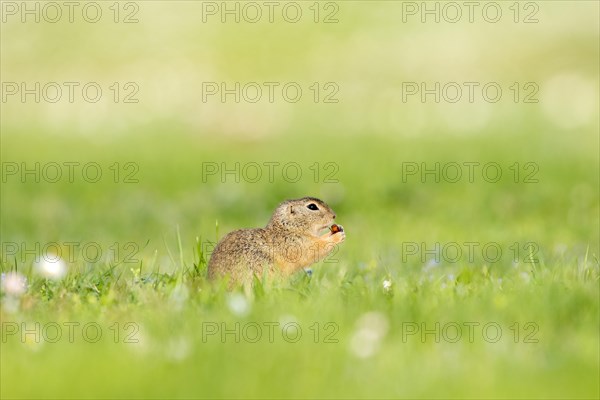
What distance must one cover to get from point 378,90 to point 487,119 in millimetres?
7262

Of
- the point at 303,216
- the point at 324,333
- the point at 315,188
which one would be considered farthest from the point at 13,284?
the point at 315,188

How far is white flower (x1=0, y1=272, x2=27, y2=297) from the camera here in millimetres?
6086

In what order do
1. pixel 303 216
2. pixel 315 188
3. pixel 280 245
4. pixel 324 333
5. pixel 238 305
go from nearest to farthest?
pixel 324 333 → pixel 238 305 → pixel 280 245 → pixel 303 216 → pixel 315 188

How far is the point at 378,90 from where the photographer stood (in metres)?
30.1

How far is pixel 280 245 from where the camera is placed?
7.34 meters

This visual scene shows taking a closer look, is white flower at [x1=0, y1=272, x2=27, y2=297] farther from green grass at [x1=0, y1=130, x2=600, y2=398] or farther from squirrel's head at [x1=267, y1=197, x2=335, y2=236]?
squirrel's head at [x1=267, y1=197, x2=335, y2=236]

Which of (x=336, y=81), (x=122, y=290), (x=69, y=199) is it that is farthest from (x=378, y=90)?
(x=122, y=290)

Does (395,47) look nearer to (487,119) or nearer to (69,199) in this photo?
(487,119)

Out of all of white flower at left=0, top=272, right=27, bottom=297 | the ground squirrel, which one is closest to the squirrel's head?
the ground squirrel

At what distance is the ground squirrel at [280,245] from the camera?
677 cm

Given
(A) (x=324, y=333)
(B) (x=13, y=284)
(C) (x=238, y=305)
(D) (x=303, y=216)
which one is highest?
(D) (x=303, y=216)

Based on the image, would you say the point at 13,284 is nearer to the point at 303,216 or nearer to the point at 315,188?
the point at 303,216

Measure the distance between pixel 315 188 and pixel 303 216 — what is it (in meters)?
7.64

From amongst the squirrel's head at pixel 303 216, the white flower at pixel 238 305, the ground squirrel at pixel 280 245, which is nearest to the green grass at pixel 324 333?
the white flower at pixel 238 305
